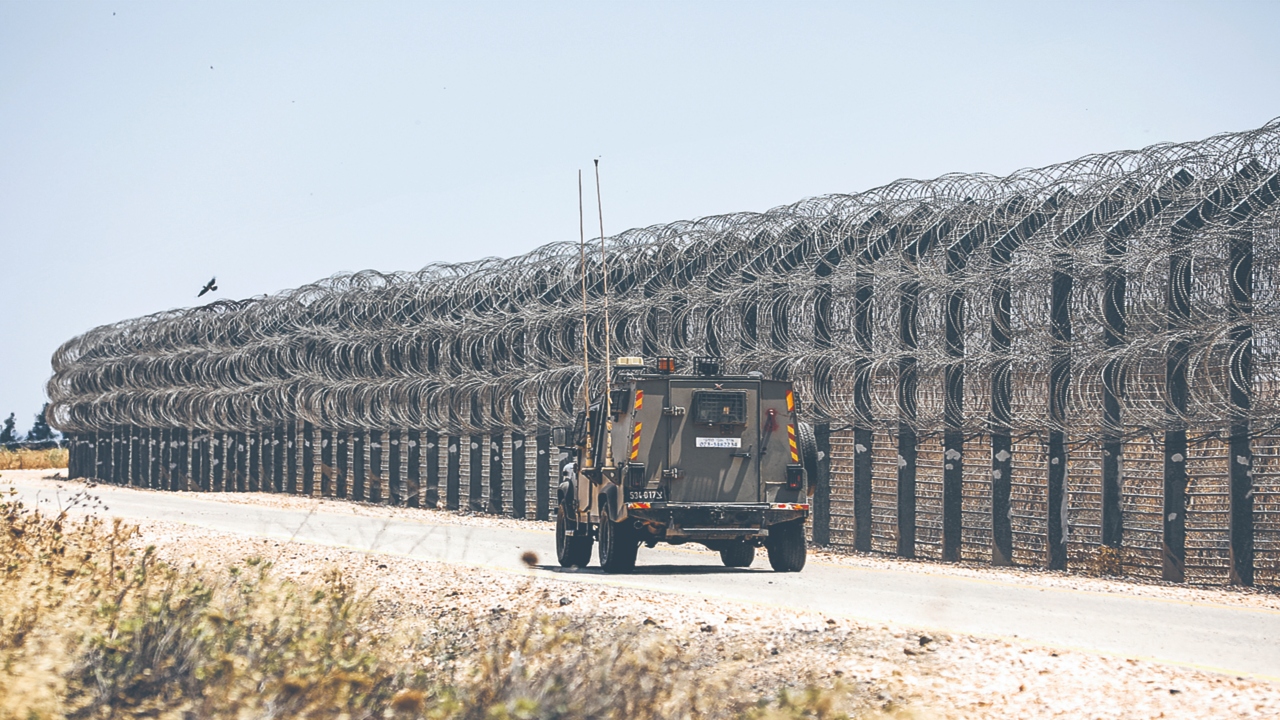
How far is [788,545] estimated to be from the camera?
57.0 ft

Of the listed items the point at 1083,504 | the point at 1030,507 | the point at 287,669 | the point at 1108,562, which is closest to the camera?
the point at 287,669

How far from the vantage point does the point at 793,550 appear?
17.3 meters

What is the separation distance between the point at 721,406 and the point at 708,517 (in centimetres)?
133

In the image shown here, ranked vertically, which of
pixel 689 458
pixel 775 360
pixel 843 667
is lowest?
pixel 843 667

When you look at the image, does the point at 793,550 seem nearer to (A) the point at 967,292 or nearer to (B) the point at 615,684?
(A) the point at 967,292

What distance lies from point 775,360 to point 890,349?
205cm

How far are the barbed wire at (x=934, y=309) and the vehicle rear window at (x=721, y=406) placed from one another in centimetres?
417

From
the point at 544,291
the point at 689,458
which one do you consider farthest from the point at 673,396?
the point at 544,291

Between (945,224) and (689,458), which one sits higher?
(945,224)

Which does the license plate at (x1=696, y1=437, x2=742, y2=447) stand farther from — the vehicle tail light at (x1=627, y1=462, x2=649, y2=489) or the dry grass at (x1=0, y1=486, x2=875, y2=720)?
the dry grass at (x1=0, y1=486, x2=875, y2=720)

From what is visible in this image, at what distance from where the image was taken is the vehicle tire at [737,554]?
18.7 meters

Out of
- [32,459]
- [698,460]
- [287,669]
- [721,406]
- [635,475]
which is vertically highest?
[721,406]

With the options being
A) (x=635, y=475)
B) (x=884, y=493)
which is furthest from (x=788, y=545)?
(x=884, y=493)

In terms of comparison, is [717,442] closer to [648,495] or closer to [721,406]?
[721,406]
